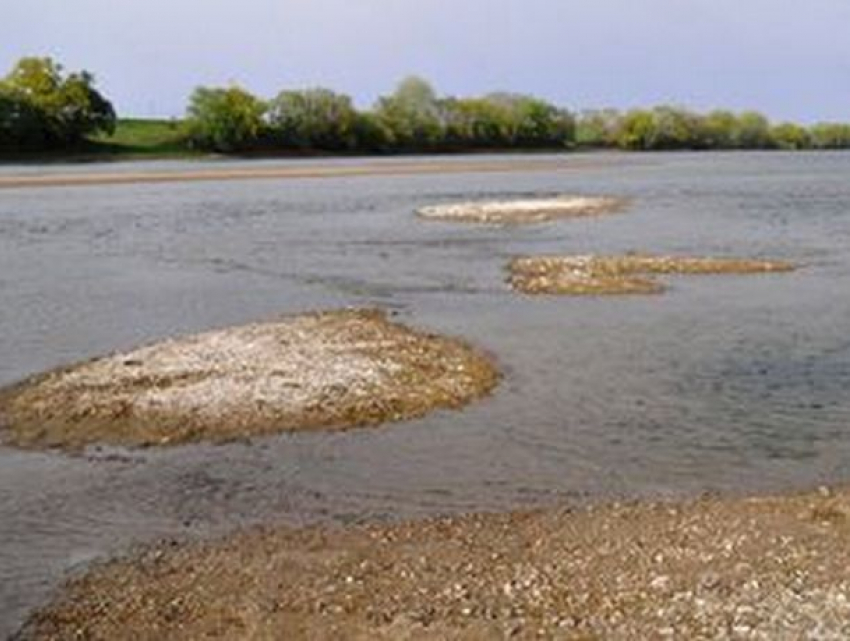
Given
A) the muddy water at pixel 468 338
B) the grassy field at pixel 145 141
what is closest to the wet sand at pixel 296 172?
the grassy field at pixel 145 141

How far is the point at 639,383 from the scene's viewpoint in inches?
976

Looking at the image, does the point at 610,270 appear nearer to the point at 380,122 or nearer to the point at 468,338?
the point at 468,338

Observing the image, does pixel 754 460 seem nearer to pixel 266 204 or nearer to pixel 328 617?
pixel 328 617

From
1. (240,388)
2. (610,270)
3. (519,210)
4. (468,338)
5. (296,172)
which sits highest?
(240,388)

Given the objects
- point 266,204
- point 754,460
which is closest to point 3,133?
point 266,204

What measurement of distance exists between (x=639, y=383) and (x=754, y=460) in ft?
18.4

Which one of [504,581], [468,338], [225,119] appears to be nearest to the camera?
[504,581]

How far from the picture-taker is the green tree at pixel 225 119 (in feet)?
494

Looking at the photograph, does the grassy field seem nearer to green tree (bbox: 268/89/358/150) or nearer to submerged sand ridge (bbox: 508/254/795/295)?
green tree (bbox: 268/89/358/150)

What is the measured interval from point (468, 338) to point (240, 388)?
7973mm

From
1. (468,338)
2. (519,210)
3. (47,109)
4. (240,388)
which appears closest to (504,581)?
(240,388)

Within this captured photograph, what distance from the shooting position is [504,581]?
13789mm

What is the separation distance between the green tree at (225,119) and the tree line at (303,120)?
121mm

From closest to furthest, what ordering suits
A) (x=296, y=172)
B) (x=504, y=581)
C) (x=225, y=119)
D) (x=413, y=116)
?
(x=504, y=581) < (x=296, y=172) < (x=225, y=119) < (x=413, y=116)
